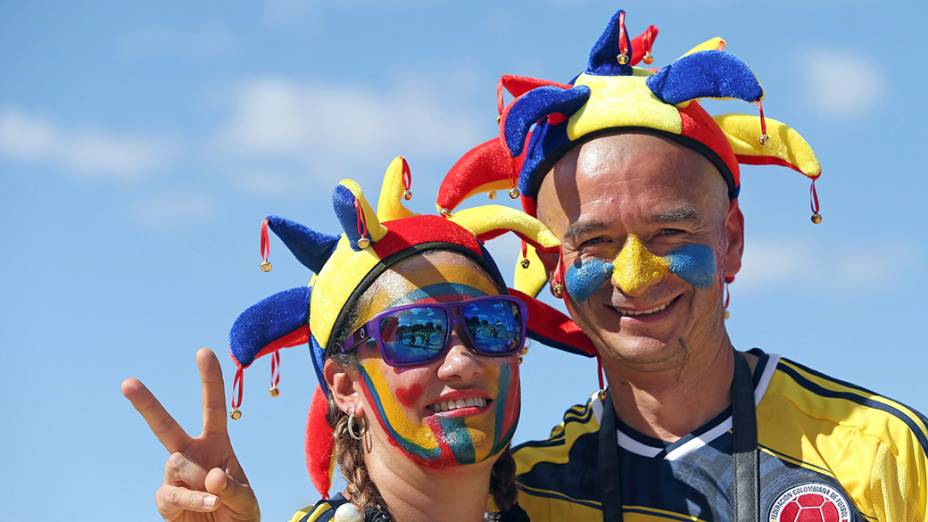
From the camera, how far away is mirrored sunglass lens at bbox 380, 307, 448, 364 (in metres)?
6.02

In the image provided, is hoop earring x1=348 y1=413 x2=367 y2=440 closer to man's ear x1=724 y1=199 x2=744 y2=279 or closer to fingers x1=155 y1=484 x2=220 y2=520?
fingers x1=155 y1=484 x2=220 y2=520

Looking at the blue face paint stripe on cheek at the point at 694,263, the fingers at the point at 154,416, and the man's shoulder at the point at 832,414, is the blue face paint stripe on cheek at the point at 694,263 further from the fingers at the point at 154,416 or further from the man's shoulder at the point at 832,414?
the fingers at the point at 154,416

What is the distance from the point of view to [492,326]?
20.1 ft

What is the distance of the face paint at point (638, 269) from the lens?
6.36 meters

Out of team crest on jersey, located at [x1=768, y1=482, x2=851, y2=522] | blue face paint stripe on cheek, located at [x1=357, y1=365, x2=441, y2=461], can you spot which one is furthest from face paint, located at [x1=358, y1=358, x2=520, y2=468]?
team crest on jersey, located at [x1=768, y1=482, x2=851, y2=522]

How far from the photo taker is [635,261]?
20.9ft

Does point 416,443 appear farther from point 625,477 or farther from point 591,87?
point 591,87

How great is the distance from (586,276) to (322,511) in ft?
5.10

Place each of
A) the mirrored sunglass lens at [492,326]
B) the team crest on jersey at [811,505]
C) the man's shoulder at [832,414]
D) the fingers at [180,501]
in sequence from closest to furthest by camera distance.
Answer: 1. the fingers at [180,501]
2. the mirrored sunglass lens at [492,326]
3. the team crest on jersey at [811,505]
4. the man's shoulder at [832,414]

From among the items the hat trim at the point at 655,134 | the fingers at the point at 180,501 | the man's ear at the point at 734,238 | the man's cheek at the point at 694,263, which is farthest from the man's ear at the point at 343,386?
the man's ear at the point at 734,238

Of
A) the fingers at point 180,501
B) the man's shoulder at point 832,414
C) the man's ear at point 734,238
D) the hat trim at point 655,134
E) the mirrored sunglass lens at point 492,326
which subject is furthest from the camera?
the man's ear at point 734,238

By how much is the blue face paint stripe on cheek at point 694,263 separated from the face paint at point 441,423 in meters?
0.89

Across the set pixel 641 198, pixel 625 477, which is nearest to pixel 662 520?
pixel 625 477

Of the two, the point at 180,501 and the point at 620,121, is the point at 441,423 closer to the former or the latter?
the point at 180,501
